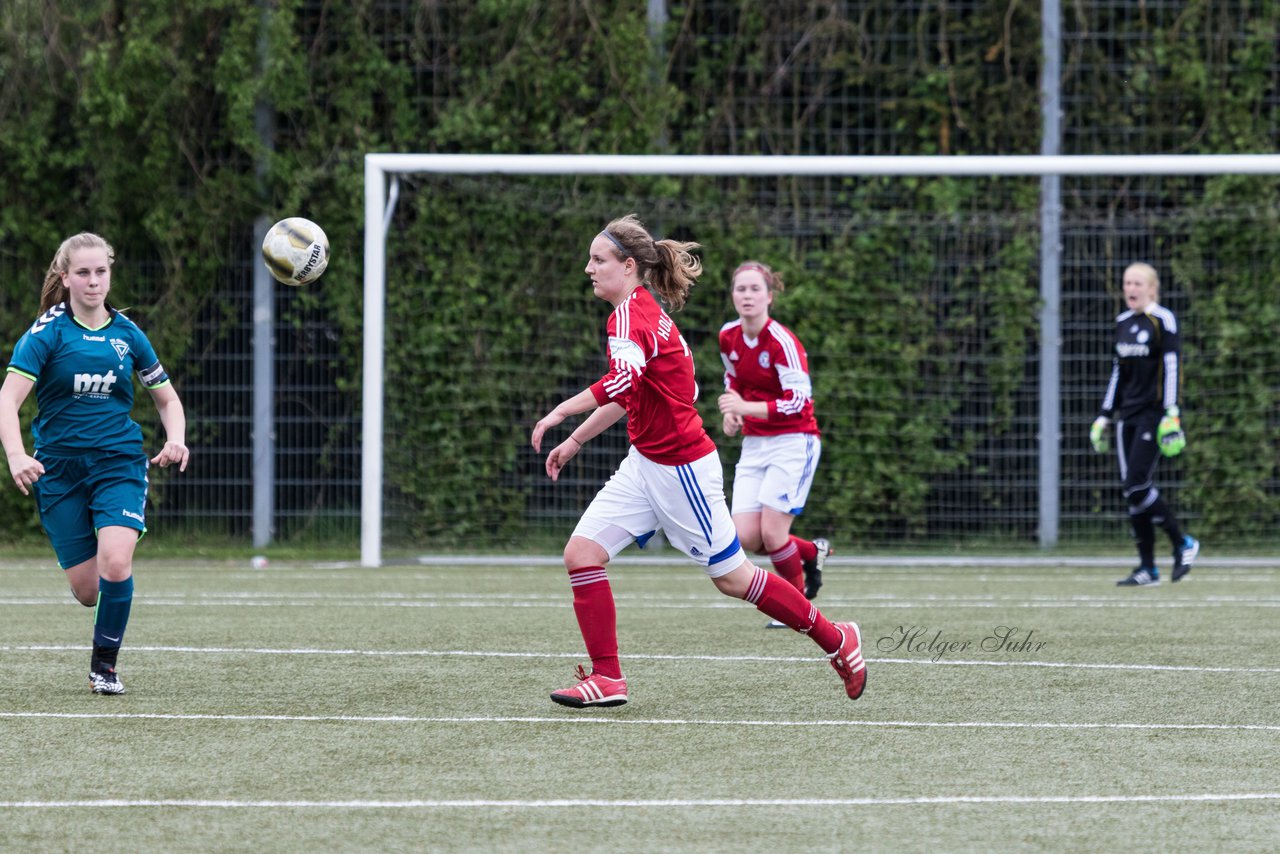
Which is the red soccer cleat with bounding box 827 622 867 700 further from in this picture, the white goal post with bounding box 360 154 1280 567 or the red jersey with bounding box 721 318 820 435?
the white goal post with bounding box 360 154 1280 567

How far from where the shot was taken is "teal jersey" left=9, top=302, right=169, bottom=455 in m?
6.17

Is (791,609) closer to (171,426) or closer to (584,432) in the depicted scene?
(584,432)

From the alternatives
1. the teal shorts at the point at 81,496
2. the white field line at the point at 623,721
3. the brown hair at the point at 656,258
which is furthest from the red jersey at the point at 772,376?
the teal shorts at the point at 81,496

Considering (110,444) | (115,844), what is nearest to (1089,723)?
(115,844)

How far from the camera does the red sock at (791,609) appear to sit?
19.5ft

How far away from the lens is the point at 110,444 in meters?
6.24

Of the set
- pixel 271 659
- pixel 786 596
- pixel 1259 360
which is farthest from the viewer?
pixel 1259 360

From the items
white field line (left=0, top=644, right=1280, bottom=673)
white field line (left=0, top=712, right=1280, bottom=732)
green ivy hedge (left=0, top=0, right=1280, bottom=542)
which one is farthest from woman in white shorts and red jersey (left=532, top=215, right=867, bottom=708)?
green ivy hedge (left=0, top=0, right=1280, bottom=542)

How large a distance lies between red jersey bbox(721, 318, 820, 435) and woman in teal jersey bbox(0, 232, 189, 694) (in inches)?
126

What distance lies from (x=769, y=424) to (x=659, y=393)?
2.77 metres

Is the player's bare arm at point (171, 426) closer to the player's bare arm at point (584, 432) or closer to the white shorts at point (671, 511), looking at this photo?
the player's bare arm at point (584, 432)

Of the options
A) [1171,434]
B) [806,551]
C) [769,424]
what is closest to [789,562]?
[806,551]

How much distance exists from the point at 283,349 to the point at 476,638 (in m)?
6.43

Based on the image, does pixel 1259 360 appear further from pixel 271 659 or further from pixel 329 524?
pixel 271 659
